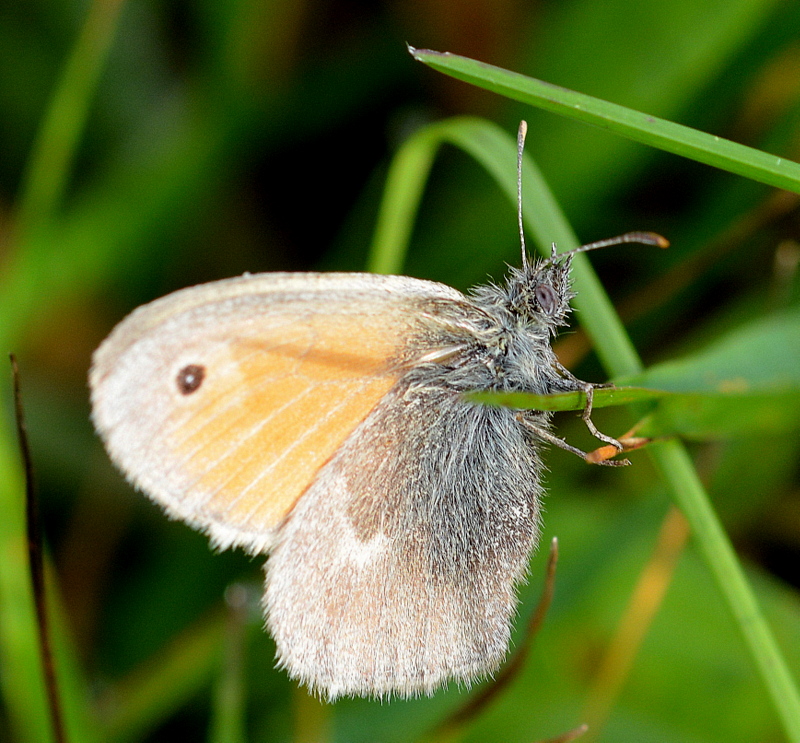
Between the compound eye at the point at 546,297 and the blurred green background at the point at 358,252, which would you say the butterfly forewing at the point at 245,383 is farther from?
the blurred green background at the point at 358,252

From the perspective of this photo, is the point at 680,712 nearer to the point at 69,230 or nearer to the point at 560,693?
the point at 560,693

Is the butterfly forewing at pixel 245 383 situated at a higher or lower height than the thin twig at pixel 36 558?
higher

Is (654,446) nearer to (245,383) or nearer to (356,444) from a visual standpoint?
(356,444)

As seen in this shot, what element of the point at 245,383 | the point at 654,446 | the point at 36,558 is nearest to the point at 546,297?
the point at 654,446

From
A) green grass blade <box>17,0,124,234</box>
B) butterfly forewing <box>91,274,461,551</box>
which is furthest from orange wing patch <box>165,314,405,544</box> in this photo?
green grass blade <box>17,0,124,234</box>

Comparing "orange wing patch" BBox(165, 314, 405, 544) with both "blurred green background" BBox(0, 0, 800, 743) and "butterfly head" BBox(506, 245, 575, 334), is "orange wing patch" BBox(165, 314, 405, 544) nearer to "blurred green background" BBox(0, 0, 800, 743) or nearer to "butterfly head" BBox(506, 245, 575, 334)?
"butterfly head" BBox(506, 245, 575, 334)

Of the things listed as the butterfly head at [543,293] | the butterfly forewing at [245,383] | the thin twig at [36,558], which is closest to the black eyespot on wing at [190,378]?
the butterfly forewing at [245,383]
